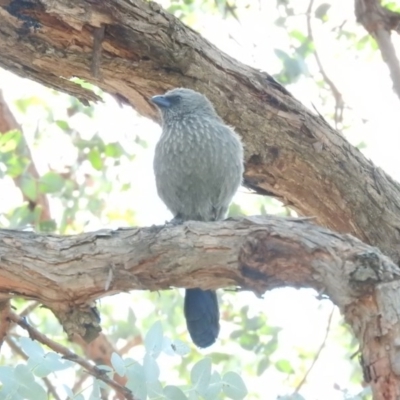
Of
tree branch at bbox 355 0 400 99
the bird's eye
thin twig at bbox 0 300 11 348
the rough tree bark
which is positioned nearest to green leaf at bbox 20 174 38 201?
the rough tree bark

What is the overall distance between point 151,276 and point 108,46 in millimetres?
1146

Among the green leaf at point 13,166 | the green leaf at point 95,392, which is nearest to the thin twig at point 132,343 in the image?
the green leaf at point 13,166

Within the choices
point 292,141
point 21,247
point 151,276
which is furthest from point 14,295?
point 292,141

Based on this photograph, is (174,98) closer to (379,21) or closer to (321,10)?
(379,21)

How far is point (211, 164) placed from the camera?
129 inches

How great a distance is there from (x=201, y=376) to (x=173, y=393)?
128mm

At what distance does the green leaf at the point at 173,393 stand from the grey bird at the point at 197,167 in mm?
841

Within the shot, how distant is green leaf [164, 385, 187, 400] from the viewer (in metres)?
2.25

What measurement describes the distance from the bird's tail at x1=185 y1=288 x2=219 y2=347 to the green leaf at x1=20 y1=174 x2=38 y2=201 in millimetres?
1331

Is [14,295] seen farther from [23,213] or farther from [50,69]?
[23,213]

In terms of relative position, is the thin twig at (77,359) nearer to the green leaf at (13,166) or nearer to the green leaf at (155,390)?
the green leaf at (155,390)

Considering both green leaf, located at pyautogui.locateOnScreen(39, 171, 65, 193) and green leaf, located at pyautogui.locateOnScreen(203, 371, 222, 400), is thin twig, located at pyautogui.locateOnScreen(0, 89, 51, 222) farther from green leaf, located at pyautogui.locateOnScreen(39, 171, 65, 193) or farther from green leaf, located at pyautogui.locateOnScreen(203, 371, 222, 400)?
green leaf, located at pyautogui.locateOnScreen(203, 371, 222, 400)

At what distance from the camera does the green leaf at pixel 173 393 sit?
225 centimetres

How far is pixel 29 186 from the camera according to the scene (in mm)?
4137
